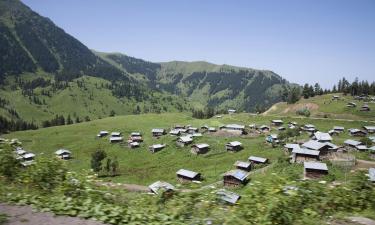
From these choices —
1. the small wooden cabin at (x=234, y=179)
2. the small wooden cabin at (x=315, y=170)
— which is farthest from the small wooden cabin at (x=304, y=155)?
the small wooden cabin at (x=234, y=179)

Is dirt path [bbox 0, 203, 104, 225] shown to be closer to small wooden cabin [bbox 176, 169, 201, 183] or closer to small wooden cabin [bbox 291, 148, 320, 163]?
Result: small wooden cabin [bbox 176, 169, 201, 183]

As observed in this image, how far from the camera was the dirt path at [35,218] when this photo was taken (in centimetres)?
891

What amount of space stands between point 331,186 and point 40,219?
992cm

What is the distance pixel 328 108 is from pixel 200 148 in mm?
94246

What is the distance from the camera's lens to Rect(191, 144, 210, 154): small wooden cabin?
103 metres

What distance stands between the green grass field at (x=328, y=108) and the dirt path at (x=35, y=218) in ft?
518

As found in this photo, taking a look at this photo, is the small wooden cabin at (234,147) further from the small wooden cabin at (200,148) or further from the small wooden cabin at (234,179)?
the small wooden cabin at (234,179)

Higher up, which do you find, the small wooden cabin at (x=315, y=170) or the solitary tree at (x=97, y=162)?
the small wooden cabin at (x=315, y=170)

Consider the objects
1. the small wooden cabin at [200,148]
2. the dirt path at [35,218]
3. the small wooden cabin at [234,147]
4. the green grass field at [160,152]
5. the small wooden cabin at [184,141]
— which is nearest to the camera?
the dirt path at [35,218]

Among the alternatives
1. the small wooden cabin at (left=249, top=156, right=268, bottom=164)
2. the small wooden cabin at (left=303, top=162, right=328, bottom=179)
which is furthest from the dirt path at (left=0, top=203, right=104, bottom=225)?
the small wooden cabin at (left=249, top=156, right=268, bottom=164)

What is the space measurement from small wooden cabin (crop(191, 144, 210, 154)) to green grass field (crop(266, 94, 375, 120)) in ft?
260

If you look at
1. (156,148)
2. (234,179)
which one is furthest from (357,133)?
(156,148)

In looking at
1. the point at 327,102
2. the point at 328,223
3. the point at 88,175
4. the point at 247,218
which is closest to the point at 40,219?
the point at 88,175

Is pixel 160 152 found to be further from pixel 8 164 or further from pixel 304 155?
pixel 8 164
